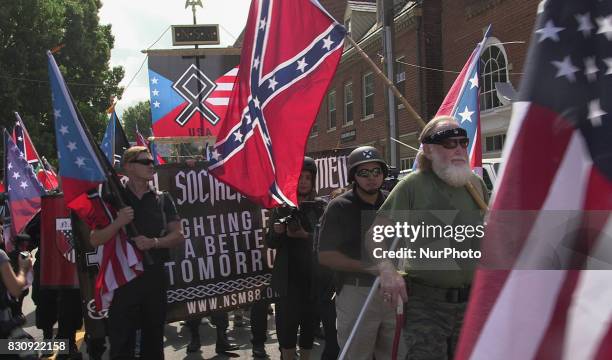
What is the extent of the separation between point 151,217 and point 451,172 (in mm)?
2232

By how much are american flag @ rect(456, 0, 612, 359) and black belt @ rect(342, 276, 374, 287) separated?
224 centimetres

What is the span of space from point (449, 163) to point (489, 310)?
1818mm

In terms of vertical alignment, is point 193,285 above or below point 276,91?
below

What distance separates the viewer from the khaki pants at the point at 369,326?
349 centimetres

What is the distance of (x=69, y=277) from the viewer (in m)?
5.60

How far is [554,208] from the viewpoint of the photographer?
1.27 m

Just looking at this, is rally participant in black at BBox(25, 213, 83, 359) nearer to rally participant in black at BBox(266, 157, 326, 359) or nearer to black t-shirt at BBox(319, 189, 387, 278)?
rally participant in black at BBox(266, 157, 326, 359)

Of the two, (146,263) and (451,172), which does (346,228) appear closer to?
(451,172)

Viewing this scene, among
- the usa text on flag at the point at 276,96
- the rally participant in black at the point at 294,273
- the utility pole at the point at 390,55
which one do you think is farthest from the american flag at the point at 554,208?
the utility pole at the point at 390,55

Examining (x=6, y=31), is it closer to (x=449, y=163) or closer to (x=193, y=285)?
(x=193, y=285)

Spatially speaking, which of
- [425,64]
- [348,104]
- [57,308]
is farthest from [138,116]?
[57,308]

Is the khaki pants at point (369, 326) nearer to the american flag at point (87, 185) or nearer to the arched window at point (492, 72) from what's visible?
the american flag at point (87, 185)

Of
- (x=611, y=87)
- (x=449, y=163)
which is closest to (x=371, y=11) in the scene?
(x=449, y=163)

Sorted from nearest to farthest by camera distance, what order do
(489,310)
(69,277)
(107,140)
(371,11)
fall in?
(489,310), (69,277), (107,140), (371,11)
